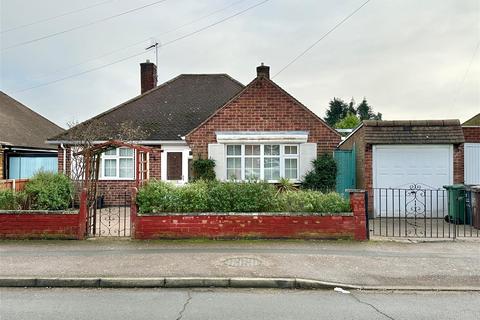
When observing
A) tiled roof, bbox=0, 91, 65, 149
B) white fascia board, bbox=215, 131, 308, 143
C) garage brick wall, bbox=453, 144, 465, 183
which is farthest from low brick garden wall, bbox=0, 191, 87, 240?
garage brick wall, bbox=453, 144, 465, 183

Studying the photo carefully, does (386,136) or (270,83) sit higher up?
(270,83)

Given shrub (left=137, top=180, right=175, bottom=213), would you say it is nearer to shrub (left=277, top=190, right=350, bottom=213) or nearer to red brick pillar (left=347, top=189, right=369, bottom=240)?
shrub (left=277, top=190, right=350, bottom=213)

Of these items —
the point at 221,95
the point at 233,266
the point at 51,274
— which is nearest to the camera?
the point at 51,274

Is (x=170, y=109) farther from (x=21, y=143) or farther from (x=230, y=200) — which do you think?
(x=230, y=200)

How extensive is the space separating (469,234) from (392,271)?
4797 mm

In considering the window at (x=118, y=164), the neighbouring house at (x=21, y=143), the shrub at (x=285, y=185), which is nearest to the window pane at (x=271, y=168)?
the shrub at (x=285, y=185)

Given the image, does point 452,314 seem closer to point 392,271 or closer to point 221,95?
point 392,271

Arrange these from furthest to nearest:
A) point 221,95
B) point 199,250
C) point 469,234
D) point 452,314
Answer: point 221,95 < point 469,234 < point 199,250 < point 452,314

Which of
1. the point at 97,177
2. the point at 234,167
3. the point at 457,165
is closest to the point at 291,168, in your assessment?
the point at 234,167

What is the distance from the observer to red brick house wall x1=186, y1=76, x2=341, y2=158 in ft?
54.6

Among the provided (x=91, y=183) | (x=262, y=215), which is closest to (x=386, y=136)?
(x=262, y=215)

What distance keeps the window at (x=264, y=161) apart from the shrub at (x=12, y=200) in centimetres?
782

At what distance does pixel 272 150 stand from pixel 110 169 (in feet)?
23.9

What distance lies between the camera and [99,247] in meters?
9.39
